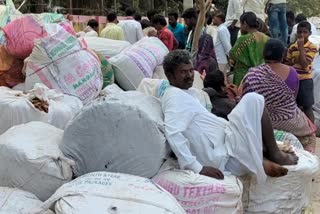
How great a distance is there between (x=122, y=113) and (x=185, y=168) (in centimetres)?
49

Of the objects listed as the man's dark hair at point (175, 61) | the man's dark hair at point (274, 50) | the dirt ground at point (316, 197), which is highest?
the man's dark hair at point (175, 61)

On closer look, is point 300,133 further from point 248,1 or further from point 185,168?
point 248,1

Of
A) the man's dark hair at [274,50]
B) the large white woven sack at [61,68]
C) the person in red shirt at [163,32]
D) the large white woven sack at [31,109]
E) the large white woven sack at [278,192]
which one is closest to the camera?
the large white woven sack at [278,192]

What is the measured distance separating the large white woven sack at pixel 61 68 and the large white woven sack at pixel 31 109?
0.91 ft

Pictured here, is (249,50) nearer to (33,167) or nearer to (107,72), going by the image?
(107,72)

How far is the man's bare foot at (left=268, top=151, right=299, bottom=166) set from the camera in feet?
12.3

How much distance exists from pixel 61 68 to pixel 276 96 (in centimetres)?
166

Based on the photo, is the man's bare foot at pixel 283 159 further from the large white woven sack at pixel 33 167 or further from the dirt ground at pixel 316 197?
the large white woven sack at pixel 33 167

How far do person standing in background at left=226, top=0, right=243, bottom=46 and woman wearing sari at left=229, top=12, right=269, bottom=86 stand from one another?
1.87 meters

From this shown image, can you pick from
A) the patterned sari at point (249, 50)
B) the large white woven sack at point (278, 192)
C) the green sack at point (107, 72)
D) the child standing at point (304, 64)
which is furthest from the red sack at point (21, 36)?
the child standing at point (304, 64)

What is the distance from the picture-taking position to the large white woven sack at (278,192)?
12.3 feet

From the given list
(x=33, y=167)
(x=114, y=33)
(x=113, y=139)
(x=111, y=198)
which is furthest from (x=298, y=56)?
(x=111, y=198)

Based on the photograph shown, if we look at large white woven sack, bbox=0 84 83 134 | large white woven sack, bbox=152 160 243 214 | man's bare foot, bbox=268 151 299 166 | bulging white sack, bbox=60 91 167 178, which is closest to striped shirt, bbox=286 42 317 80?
man's bare foot, bbox=268 151 299 166

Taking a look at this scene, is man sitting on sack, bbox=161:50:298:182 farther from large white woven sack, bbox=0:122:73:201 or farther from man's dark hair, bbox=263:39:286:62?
man's dark hair, bbox=263:39:286:62
